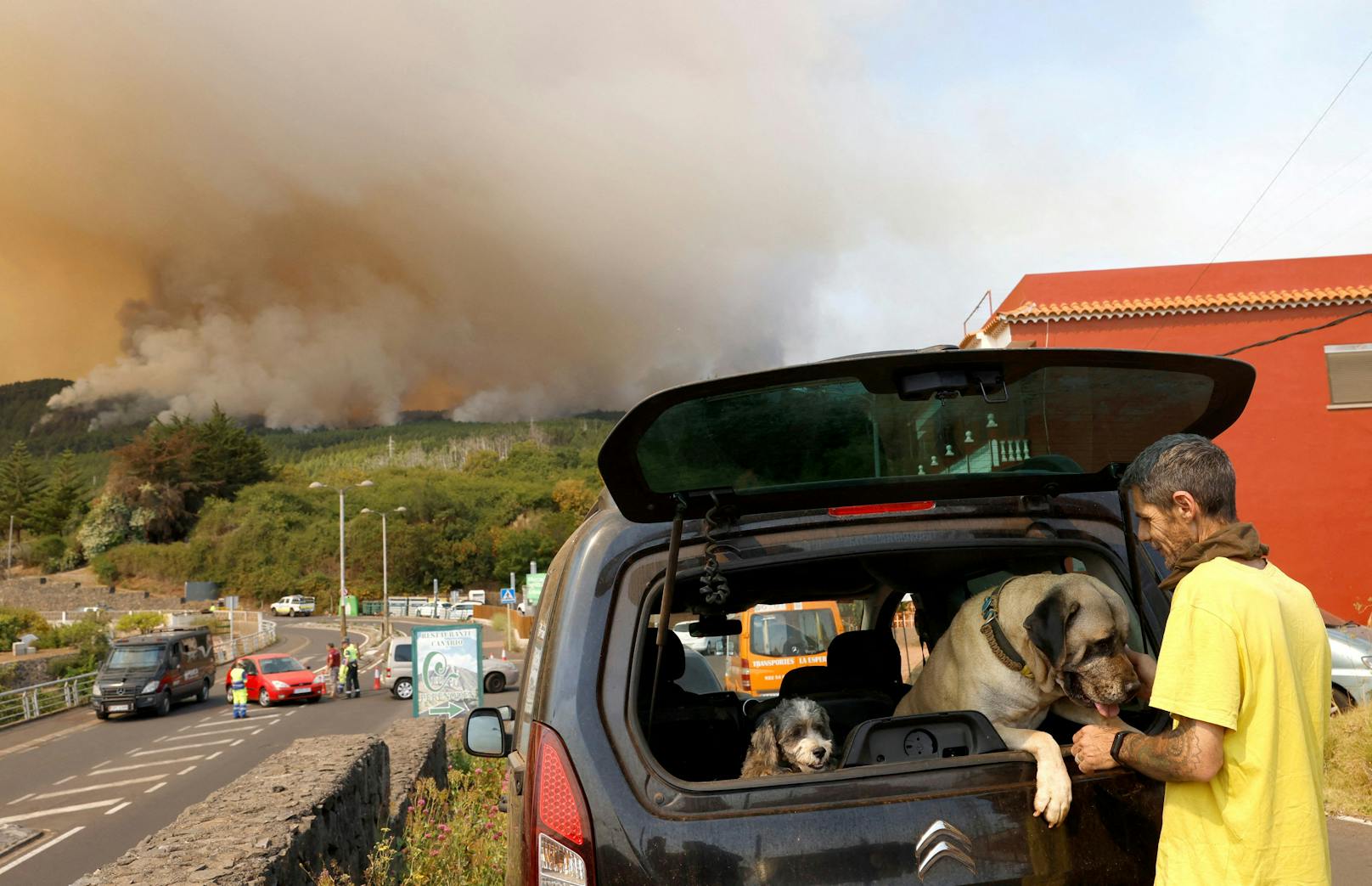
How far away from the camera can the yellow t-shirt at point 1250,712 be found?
81.8 inches

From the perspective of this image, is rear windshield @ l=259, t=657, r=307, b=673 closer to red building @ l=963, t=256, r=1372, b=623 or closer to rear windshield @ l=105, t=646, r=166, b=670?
rear windshield @ l=105, t=646, r=166, b=670

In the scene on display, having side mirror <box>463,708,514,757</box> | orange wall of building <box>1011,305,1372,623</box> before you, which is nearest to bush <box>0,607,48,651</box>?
orange wall of building <box>1011,305,1372,623</box>

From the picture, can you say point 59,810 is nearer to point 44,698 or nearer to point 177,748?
point 177,748

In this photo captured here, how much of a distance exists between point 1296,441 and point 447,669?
60.2ft

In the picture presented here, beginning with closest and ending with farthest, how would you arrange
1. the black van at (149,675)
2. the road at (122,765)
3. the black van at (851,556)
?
the black van at (851,556) → the road at (122,765) → the black van at (149,675)

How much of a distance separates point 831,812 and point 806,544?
2.16 ft

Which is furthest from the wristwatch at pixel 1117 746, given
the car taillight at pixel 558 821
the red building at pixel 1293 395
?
the red building at pixel 1293 395

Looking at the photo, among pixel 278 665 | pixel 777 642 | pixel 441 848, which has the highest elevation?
pixel 777 642

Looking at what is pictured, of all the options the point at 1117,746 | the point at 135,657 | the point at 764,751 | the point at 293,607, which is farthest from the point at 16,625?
the point at 1117,746

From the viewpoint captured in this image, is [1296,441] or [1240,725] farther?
[1296,441]

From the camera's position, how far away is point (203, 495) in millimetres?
133125

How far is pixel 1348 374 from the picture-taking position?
23.0 meters

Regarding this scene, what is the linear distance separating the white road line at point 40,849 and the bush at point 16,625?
126ft

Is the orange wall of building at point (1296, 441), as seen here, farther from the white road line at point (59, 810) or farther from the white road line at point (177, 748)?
the white road line at point (177, 748)
